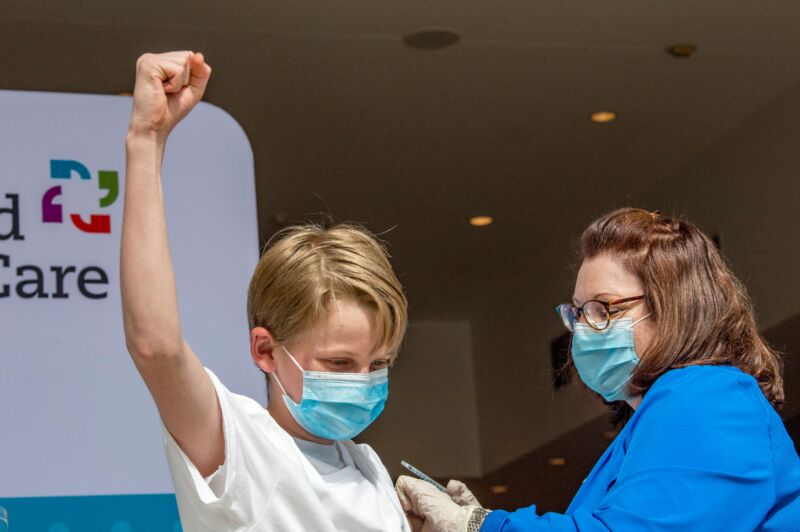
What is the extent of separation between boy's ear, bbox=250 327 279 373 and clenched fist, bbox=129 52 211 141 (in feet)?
1.32

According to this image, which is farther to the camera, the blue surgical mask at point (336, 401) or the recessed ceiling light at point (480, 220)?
the recessed ceiling light at point (480, 220)

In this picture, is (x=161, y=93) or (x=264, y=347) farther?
(x=264, y=347)

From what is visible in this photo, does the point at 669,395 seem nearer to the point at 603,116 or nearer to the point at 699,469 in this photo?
the point at 699,469

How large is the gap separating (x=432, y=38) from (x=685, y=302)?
3.29 m

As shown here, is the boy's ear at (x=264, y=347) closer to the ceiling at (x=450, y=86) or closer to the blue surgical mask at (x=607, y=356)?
the blue surgical mask at (x=607, y=356)

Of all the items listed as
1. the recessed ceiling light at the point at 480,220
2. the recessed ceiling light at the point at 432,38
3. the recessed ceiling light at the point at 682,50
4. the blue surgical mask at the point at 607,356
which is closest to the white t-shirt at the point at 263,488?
the blue surgical mask at the point at 607,356

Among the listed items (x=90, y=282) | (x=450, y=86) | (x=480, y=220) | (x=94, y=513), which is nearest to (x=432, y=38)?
(x=450, y=86)

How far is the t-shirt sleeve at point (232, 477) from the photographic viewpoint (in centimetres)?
165

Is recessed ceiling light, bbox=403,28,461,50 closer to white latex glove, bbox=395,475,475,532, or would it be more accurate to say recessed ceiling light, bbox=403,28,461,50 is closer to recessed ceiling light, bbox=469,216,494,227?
recessed ceiling light, bbox=469,216,494,227

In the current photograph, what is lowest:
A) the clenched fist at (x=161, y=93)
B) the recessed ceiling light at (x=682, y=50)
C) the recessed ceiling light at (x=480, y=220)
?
the clenched fist at (x=161, y=93)

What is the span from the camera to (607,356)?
2217 mm

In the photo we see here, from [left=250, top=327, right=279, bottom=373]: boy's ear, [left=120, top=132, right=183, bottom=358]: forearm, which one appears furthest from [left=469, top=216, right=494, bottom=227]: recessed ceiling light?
[left=120, top=132, right=183, bottom=358]: forearm

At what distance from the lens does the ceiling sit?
201 inches

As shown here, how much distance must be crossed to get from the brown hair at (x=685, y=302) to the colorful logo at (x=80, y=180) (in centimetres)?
127
